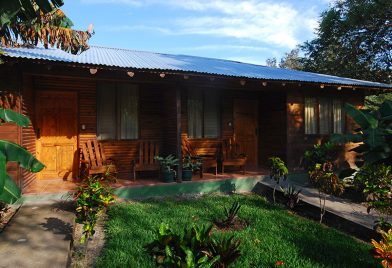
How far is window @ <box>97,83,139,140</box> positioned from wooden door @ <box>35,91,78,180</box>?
719 mm

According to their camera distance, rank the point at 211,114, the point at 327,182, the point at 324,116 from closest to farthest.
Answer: the point at 327,182, the point at 211,114, the point at 324,116

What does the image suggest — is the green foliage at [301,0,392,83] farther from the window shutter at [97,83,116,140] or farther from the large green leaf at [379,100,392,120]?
the window shutter at [97,83,116,140]

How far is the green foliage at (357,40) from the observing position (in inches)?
765

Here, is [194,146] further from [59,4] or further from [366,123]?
[59,4]

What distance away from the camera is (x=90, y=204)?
187 inches

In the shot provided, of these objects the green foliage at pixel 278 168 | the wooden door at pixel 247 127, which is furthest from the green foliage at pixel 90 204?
the wooden door at pixel 247 127

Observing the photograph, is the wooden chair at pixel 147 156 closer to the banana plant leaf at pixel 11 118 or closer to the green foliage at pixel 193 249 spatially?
the banana plant leaf at pixel 11 118

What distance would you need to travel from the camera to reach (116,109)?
9.10 m

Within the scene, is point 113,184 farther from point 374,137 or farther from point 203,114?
point 374,137

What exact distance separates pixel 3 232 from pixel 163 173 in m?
3.89

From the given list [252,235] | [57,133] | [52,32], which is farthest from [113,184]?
[252,235]

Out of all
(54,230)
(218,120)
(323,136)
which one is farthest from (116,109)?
(323,136)

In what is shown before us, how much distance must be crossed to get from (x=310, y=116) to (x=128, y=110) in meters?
5.97

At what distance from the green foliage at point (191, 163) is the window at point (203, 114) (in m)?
1.41
